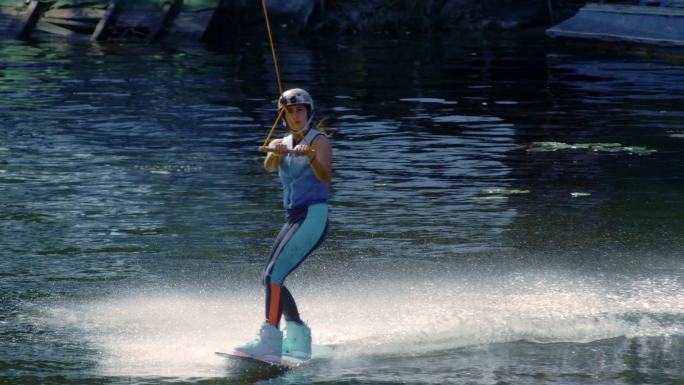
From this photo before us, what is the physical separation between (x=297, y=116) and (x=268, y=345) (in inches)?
59.0

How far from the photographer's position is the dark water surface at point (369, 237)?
9234 mm

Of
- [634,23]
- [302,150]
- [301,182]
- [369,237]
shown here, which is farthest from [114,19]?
[302,150]

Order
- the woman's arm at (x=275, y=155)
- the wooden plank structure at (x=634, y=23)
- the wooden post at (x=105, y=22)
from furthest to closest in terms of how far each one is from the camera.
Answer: the wooden post at (x=105, y=22), the wooden plank structure at (x=634, y=23), the woman's arm at (x=275, y=155)

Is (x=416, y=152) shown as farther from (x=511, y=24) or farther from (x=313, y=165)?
(x=511, y=24)

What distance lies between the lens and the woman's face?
28.9 ft

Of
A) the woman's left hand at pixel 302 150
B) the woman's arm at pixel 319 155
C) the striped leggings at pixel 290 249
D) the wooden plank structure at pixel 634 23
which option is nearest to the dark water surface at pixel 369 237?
the striped leggings at pixel 290 249

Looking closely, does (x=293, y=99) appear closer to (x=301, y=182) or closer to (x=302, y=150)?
(x=302, y=150)

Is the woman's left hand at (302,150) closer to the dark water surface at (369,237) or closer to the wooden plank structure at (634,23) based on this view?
the dark water surface at (369,237)

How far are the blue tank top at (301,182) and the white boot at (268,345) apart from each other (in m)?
0.82

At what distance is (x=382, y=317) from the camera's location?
10.2m

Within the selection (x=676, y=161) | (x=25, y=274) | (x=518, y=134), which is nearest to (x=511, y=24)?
(x=518, y=134)

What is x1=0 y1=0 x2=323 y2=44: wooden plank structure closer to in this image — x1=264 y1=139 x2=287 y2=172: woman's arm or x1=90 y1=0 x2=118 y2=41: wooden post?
x1=90 y1=0 x2=118 y2=41: wooden post

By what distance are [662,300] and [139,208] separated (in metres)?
6.33

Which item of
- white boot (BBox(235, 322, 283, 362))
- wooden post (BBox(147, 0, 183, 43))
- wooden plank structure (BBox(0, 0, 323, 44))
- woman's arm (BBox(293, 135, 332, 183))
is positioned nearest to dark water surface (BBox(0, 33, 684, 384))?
white boot (BBox(235, 322, 283, 362))
